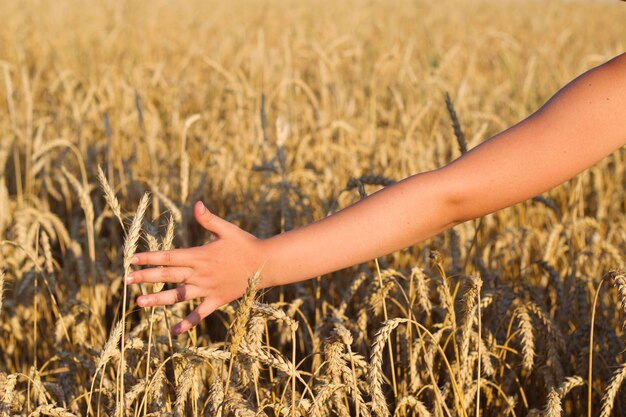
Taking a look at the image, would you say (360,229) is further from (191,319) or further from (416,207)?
(191,319)

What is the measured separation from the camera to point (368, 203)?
1.17 m

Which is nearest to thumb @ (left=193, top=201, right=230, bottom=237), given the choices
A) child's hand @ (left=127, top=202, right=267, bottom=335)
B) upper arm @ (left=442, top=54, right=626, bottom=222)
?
child's hand @ (left=127, top=202, right=267, bottom=335)

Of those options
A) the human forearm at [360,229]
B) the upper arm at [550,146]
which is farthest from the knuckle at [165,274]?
the upper arm at [550,146]

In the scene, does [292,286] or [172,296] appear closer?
[172,296]

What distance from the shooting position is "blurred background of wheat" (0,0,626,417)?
4.37 feet

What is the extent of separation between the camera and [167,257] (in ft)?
3.67

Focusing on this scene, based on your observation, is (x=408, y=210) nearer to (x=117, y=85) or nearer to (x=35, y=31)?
(x=117, y=85)

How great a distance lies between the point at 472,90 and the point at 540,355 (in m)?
3.24

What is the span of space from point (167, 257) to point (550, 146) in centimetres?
58

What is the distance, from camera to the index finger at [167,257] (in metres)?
1.11

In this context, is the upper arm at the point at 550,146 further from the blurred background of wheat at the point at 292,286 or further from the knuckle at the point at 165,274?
the knuckle at the point at 165,274

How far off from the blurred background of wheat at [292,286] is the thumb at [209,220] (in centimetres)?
9

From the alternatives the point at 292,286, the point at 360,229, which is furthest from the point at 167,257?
the point at 292,286

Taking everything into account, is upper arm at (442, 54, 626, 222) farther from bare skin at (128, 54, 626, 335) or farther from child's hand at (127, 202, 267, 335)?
child's hand at (127, 202, 267, 335)
